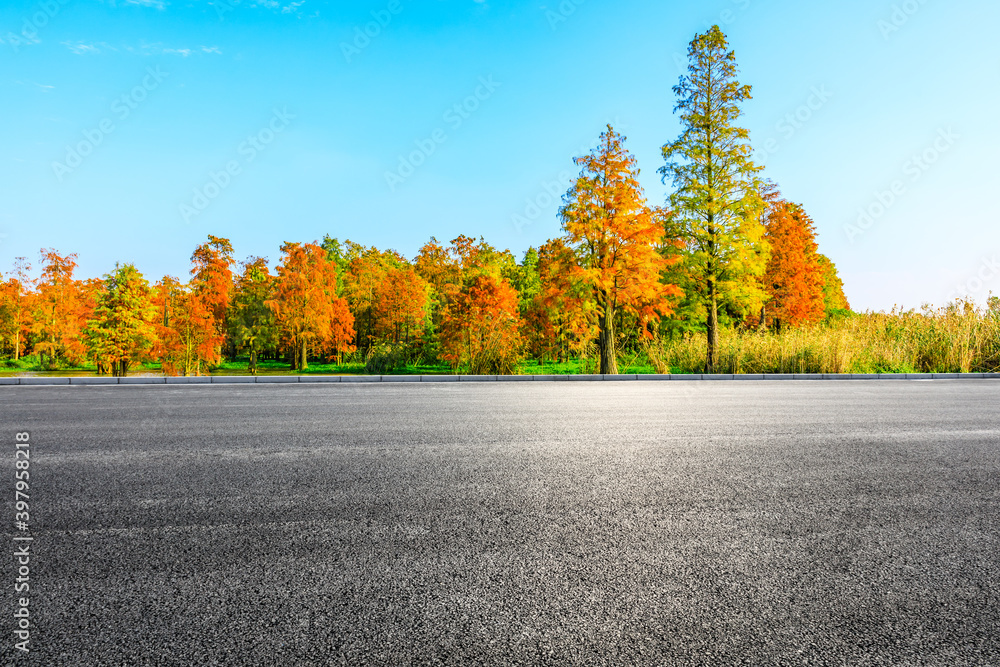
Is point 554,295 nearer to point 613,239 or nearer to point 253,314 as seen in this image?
point 613,239

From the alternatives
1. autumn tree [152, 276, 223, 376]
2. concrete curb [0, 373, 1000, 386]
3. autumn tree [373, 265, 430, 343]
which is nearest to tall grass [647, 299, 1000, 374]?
concrete curb [0, 373, 1000, 386]

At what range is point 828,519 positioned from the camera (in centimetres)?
373

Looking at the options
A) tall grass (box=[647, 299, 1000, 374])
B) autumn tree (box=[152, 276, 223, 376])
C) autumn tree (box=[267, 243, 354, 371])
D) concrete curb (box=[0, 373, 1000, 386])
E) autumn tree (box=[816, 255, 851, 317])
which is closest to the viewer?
concrete curb (box=[0, 373, 1000, 386])

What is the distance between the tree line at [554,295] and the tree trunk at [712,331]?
6cm

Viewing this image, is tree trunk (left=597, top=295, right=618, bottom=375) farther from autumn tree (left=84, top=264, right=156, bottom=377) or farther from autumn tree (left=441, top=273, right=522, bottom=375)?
autumn tree (left=84, top=264, right=156, bottom=377)

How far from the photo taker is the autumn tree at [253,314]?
3438 centimetres

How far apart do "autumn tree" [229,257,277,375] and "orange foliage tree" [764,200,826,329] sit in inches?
1165

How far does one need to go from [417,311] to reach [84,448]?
29.1 m

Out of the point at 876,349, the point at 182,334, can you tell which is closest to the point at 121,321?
the point at 182,334

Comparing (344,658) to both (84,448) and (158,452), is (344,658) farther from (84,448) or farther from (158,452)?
(84,448)

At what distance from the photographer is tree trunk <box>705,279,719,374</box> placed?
64.8ft

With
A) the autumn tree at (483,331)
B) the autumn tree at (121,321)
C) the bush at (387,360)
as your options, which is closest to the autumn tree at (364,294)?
the bush at (387,360)

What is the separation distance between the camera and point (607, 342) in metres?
20.9

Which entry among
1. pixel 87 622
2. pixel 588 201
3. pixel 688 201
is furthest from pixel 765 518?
pixel 688 201
